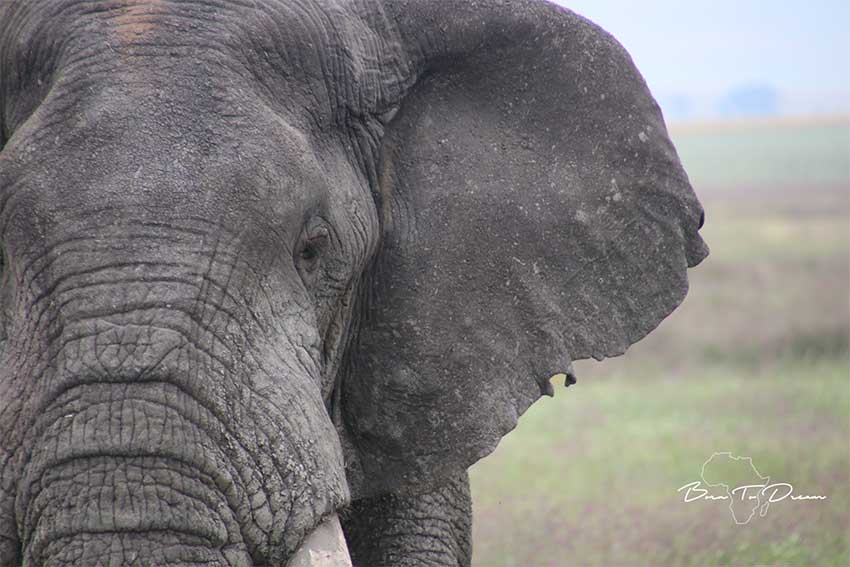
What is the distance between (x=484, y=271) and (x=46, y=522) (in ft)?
5.42

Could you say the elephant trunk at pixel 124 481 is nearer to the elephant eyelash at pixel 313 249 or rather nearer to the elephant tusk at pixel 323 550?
the elephant tusk at pixel 323 550

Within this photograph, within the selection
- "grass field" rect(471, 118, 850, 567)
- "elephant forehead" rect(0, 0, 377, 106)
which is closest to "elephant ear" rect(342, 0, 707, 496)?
"elephant forehead" rect(0, 0, 377, 106)

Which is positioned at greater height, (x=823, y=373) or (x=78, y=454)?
(x=78, y=454)

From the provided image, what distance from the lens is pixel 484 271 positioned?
5.00 meters

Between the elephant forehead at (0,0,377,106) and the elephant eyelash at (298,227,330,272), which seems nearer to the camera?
the elephant forehead at (0,0,377,106)

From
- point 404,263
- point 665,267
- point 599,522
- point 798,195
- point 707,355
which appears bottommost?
point 798,195

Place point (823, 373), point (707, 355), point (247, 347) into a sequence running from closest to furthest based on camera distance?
1. point (247, 347)
2. point (823, 373)
3. point (707, 355)

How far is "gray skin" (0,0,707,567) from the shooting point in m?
3.92

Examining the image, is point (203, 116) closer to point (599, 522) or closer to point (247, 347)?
point (247, 347)

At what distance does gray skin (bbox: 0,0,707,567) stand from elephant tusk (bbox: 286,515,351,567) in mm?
43

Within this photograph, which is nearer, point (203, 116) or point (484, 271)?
point (203, 116)

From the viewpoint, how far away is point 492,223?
500cm

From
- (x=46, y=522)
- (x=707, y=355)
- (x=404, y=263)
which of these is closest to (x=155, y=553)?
(x=46, y=522)

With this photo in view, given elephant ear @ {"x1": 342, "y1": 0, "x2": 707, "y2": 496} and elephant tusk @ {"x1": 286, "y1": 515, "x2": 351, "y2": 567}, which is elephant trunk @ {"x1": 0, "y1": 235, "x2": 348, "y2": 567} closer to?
elephant tusk @ {"x1": 286, "y1": 515, "x2": 351, "y2": 567}
